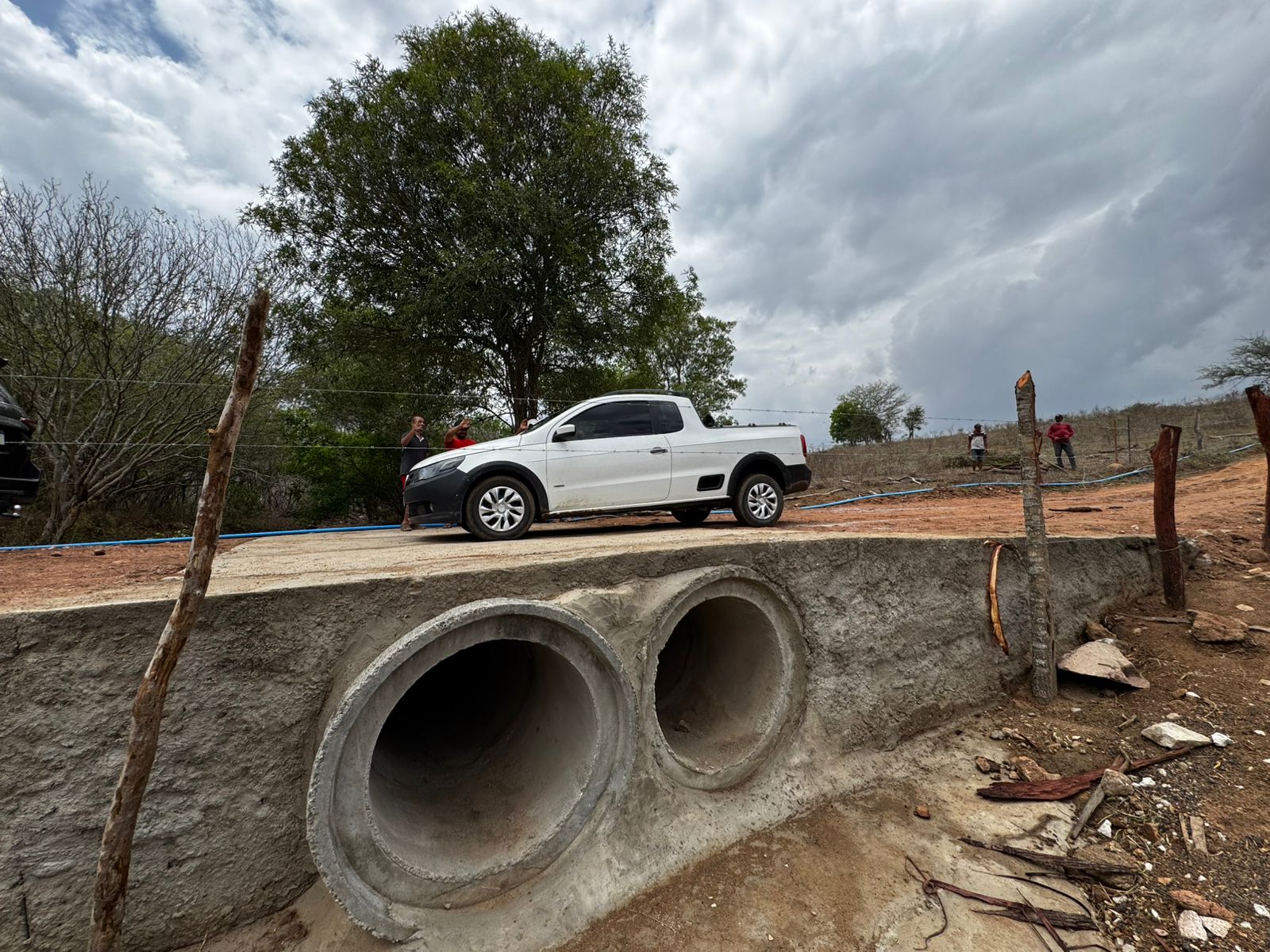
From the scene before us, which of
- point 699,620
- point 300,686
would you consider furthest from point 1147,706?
point 300,686

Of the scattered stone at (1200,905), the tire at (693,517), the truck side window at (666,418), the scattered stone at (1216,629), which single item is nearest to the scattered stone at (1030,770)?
the scattered stone at (1200,905)

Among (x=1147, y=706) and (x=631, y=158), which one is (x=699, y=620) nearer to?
(x=1147, y=706)

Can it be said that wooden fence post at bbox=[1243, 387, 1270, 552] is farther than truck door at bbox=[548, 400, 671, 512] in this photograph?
Yes

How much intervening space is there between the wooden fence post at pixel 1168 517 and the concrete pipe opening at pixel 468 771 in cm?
598

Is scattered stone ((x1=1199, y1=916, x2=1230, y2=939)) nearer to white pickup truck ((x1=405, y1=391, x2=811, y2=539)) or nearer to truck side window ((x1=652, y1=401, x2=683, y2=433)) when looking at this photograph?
white pickup truck ((x1=405, y1=391, x2=811, y2=539))

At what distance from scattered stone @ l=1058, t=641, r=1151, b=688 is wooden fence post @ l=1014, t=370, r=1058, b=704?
0.72ft

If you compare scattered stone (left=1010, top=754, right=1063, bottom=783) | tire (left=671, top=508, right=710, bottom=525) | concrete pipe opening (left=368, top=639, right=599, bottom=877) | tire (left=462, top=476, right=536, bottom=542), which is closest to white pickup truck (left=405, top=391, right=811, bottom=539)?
tire (left=462, top=476, right=536, bottom=542)

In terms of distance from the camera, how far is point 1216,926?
299 centimetres

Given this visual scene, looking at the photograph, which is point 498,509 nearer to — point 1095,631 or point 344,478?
point 1095,631

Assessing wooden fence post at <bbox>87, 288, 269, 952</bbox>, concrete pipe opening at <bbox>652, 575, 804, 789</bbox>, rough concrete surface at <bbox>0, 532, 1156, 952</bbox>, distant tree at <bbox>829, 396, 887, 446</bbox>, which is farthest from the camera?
distant tree at <bbox>829, 396, 887, 446</bbox>

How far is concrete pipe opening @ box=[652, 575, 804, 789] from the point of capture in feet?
13.1

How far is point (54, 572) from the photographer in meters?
4.02

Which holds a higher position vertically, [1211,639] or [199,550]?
[199,550]

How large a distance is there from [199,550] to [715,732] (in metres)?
3.76
